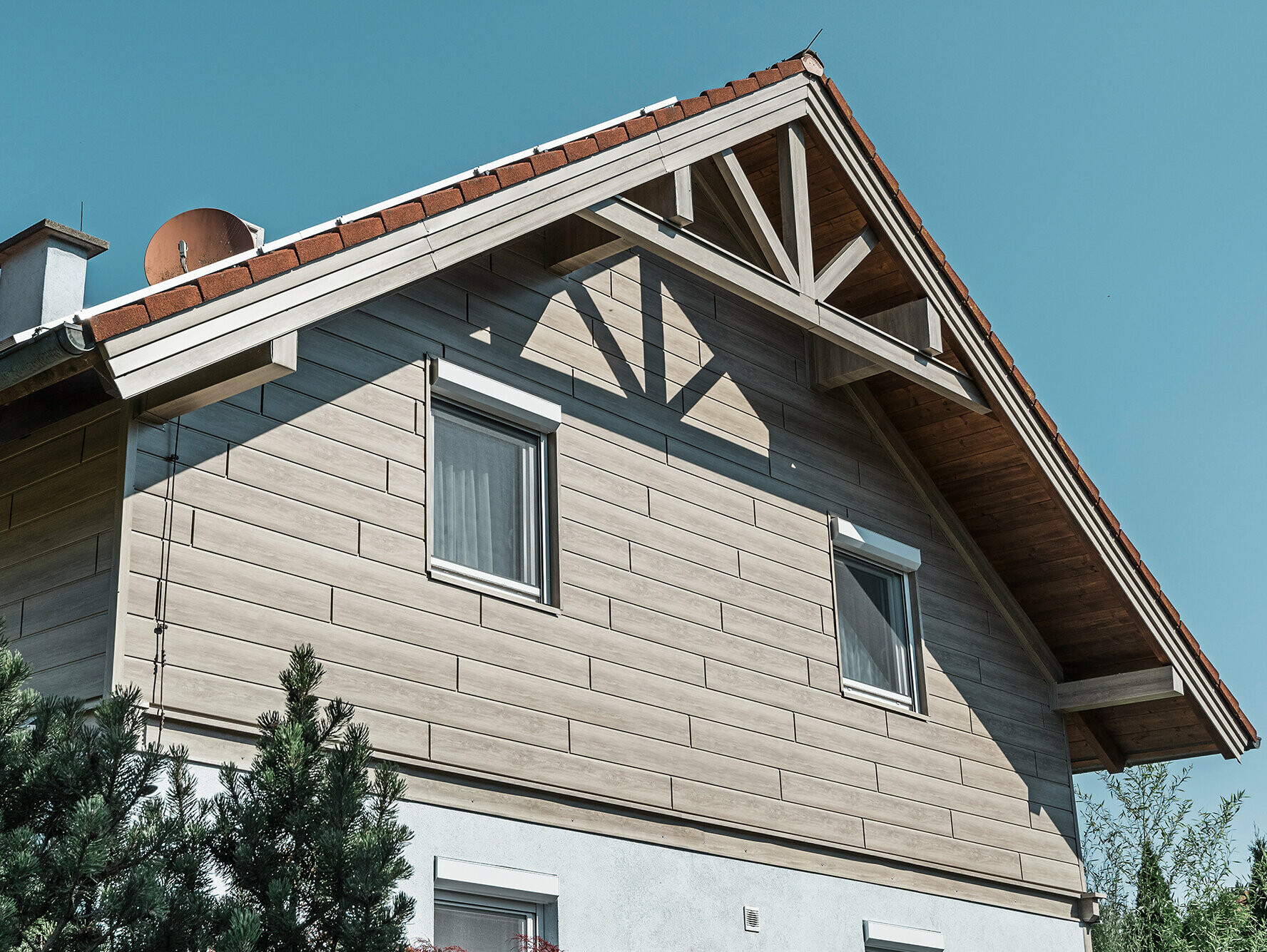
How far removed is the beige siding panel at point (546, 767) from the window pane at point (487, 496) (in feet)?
3.19

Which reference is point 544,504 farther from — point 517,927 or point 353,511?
point 517,927

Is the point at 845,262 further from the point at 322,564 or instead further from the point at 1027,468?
the point at 322,564

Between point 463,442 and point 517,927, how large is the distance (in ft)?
8.46

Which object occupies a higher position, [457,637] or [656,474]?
[656,474]

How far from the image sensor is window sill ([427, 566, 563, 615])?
7715mm

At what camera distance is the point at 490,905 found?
7426mm

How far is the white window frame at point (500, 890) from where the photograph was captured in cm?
718

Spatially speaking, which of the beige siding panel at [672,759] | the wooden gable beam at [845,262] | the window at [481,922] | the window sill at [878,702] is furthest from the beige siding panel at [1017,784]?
the window at [481,922]

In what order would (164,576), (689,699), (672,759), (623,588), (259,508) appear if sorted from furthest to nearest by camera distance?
(689,699) < (623,588) < (672,759) < (259,508) < (164,576)

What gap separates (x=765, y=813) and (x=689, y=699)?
34.5 inches

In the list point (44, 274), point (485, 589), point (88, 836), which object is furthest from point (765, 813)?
point (88, 836)

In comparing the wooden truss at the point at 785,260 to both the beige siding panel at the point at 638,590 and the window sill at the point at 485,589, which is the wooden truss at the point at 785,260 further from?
the window sill at the point at 485,589

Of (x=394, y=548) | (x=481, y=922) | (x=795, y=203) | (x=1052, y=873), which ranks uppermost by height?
(x=795, y=203)

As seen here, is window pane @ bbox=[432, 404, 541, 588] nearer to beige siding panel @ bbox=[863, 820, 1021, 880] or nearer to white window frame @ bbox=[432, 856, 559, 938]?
Answer: white window frame @ bbox=[432, 856, 559, 938]
